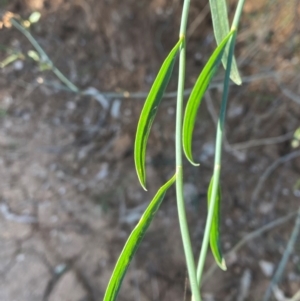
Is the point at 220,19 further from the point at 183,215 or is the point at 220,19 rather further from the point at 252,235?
the point at 252,235

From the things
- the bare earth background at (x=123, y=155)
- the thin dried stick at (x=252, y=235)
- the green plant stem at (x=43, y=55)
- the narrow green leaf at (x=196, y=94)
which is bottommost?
the thin dried stick at (x=252, y=235)

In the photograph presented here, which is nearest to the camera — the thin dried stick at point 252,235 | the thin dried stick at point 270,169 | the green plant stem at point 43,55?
the green plant stem at point 43,55

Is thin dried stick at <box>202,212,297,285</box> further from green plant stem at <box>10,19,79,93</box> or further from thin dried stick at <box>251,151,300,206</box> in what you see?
green plant stem at <box>10,19,79,93</box>

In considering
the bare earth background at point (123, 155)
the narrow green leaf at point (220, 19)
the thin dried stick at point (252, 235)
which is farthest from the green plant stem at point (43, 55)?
the thin dried stick at point (252, 235)

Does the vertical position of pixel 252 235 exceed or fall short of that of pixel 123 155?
it falls short

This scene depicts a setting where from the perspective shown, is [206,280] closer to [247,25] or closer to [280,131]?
[280,131]

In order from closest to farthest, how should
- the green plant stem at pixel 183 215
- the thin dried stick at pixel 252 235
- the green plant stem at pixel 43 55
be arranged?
the green plant stem at pixel 183 215, the green plant stem at pixel 43 55, the thin dried stick at pixel 252 235

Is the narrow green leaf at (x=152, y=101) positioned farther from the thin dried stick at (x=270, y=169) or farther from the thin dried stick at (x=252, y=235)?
the thin dried stick at (x=270, y=169)

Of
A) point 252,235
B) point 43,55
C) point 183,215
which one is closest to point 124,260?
point 183,215

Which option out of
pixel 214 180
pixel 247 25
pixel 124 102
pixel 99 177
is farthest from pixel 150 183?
pixel 214 180
